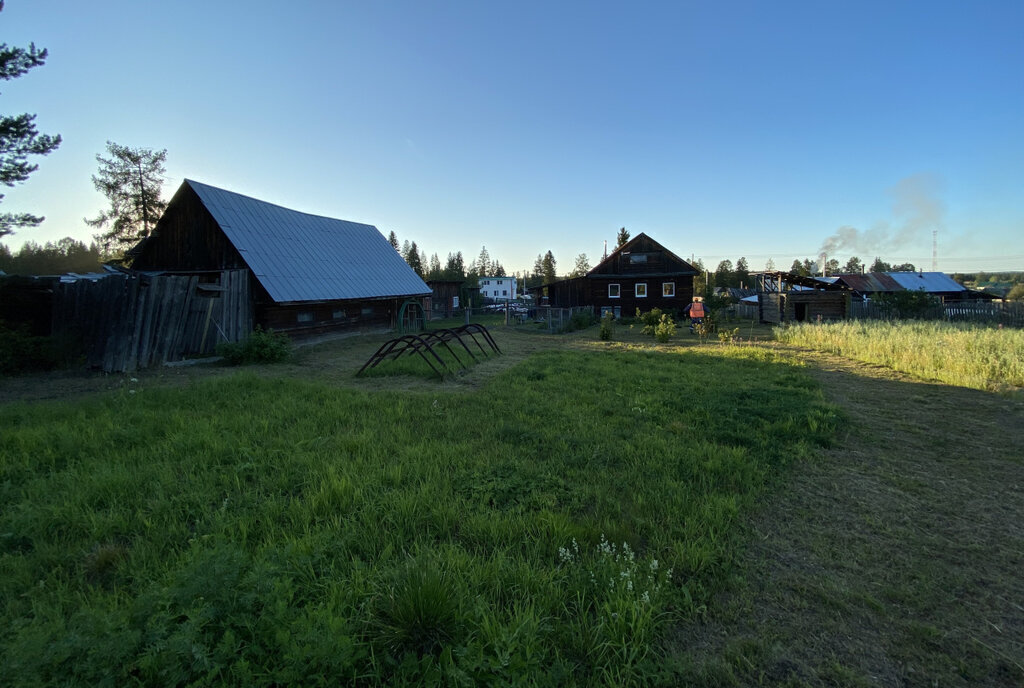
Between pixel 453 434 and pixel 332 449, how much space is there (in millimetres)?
1519

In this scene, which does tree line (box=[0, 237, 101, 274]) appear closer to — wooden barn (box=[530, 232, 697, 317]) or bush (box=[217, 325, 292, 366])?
bush (box=[217, 325, 292, 366])

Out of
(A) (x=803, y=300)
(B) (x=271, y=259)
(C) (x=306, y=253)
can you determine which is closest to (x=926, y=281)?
(A) (x=803, y=300)

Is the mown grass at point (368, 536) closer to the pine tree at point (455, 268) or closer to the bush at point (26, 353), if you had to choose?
the bush at point (26, 353)

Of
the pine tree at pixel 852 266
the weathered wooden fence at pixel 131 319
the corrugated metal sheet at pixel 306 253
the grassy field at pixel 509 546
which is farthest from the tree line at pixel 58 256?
the pine tree at pixel 852 266

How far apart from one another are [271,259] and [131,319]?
22.6 ft

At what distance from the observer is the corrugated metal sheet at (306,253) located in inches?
648

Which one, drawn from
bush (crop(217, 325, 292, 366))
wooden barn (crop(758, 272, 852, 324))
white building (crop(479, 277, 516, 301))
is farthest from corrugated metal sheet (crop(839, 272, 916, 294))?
bush (crop(217, 325, 292, 366))

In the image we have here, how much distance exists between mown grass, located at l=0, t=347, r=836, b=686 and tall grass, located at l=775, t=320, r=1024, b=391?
18.4ft

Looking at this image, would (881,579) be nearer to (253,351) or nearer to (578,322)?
(253,351)

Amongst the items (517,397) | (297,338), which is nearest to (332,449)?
(517,397)

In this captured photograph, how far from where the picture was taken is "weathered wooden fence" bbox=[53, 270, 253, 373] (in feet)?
35.0

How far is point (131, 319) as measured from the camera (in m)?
10.8

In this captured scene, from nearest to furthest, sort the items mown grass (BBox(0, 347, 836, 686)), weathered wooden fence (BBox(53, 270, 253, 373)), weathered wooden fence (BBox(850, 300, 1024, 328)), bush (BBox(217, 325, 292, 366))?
1. mown grass (BBox(0, 347, 836, 686))
2. weathered wooden fence (BBox(53, 270, 253, 373))
3. bush (BBox(217, 325, 292, 366))
4. weathered wooden fence (BBox(850, 300, 1024, 328))

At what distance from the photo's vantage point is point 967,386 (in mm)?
9031
